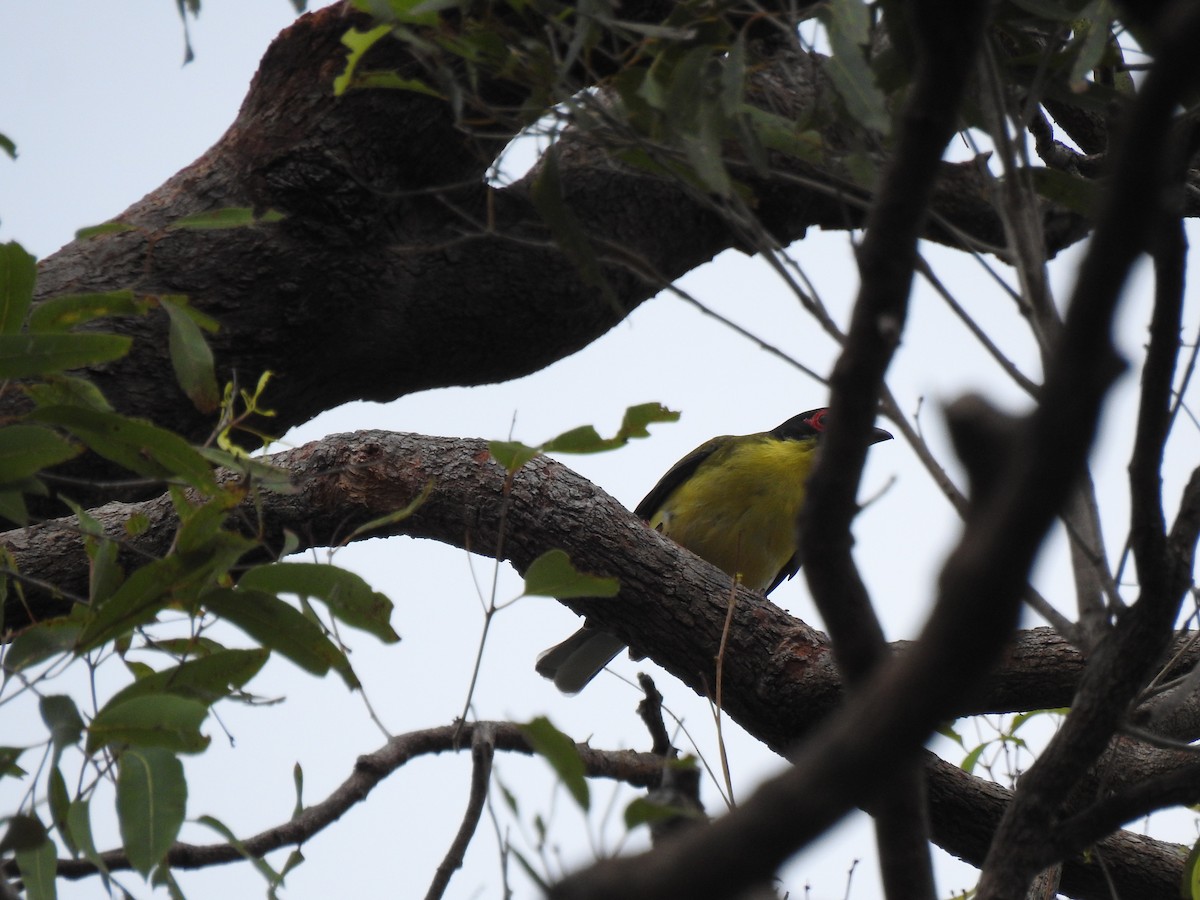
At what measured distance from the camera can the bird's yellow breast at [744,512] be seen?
20.2ft

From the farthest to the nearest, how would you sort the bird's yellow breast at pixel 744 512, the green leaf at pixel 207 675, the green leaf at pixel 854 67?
the bird's yellow breast at pixel 744 512 < the green leaf at pixel 207 675 < the green leaf at pixel 854 67

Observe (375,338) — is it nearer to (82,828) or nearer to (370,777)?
(370,777)

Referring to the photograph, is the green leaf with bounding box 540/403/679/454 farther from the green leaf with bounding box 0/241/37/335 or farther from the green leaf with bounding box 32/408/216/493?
the green leaf with bounding box 0/241/37/335

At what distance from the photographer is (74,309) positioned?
2.34 meters

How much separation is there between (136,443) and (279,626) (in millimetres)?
435

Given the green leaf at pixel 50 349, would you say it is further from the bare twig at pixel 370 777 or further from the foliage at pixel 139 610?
the bare twig at pixel 370 777

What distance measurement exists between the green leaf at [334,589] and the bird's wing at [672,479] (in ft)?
14.6

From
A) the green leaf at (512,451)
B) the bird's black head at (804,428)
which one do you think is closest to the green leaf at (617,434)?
the green leaf at (512,451)

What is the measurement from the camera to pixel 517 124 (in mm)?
2305

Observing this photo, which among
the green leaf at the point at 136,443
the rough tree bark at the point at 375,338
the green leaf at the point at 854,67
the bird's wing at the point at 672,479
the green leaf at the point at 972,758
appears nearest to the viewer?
the green leaf at the point at 854,67

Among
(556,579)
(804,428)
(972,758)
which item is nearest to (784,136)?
(556,579)

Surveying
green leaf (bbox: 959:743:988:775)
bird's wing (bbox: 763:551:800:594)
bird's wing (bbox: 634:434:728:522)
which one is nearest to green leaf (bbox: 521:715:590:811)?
green leaf (bbox: 959:743:988:775)

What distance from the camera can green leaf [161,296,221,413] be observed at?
2.50m

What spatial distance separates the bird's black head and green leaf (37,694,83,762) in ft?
16.8
